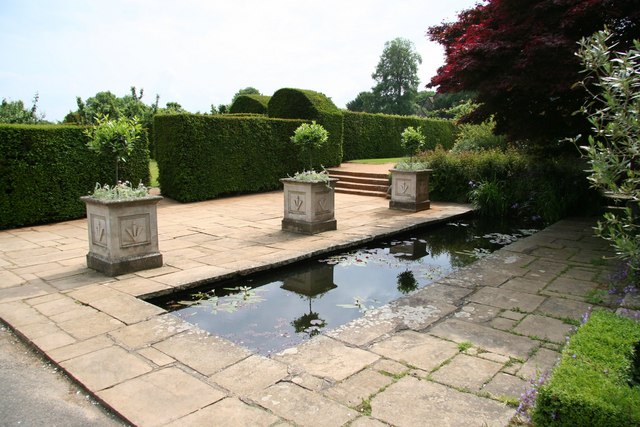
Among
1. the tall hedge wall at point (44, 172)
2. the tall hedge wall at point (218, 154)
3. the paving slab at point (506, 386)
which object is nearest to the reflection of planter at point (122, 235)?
the tall hedge wall at point (44, 172)

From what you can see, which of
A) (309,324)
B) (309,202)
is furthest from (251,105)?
(309,324)

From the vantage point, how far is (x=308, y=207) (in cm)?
694

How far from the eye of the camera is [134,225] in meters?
4.92

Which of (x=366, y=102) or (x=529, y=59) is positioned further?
(x=366, y=102)

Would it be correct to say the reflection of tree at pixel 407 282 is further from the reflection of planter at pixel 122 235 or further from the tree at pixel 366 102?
the tree at pixel 366 102

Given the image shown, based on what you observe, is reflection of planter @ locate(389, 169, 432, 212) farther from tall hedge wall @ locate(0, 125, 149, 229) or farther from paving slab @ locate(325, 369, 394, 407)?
paving slab @ locate(325, 369, 394, 407)

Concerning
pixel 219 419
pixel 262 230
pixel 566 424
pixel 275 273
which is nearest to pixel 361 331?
pixel 219 419

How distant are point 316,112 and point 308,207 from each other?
7.31 metres

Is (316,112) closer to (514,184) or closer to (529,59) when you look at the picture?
(514,184)

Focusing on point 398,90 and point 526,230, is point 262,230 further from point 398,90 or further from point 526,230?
point 398,90

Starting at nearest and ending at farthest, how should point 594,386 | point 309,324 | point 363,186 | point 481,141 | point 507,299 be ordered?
point 594,386 → point 309,324 → point 507,299 → point 363,186 → point 481,141

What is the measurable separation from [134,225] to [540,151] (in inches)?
342

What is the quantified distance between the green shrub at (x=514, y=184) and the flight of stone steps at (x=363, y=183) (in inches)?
56.5

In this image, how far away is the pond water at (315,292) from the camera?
145 inches
